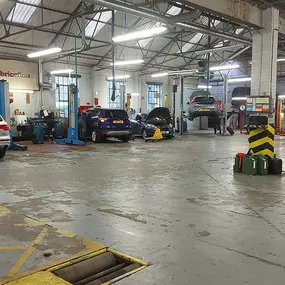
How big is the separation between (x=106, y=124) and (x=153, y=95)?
11048mm

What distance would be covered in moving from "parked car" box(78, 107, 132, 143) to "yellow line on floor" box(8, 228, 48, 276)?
10344 millimetres

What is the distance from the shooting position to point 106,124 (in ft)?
45.9

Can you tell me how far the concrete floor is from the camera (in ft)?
9.54

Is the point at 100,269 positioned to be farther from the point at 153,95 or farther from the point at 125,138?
the point at 153,95

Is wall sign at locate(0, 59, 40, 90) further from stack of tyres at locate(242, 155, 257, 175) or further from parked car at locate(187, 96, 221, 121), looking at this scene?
stack of tyres at locate(242, 155, 257, 175)

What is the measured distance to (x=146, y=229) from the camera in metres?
3.82

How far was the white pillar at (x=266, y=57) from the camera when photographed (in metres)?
8.73

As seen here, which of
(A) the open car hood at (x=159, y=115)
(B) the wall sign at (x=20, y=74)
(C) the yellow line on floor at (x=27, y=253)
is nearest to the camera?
(C) the yellow line on floor at (x=27, y=253)

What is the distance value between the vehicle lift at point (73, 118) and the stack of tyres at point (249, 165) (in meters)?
7.62

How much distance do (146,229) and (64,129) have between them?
39.7 feet

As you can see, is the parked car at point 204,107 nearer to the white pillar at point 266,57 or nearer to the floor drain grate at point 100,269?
the white pillar at point 266,57

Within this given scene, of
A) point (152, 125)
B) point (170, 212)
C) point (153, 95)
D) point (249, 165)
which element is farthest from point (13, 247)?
point (153, 95)

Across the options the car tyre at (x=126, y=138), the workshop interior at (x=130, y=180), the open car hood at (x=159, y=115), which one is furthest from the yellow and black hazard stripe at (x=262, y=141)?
the open car hood at (x=159, y=115)

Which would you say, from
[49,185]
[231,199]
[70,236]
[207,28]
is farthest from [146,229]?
[207,28]
